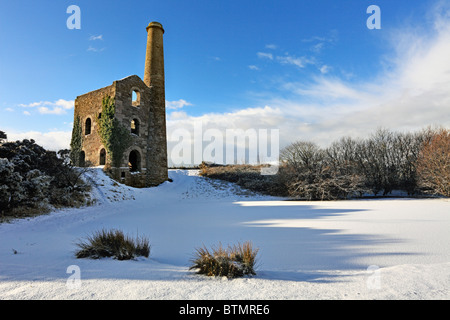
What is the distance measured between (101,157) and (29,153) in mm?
8816

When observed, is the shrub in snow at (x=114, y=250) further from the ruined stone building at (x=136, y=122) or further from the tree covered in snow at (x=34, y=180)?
the ruined stone building at (x=136, y=122)

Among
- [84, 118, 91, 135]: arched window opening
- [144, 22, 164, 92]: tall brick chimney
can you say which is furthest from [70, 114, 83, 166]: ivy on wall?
[144, 22, 164, 92]: tall brick chimney

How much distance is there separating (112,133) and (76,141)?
16.8 feet

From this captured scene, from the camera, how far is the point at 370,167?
2472 centimetres

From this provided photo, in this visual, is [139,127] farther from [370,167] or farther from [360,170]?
[370,167]

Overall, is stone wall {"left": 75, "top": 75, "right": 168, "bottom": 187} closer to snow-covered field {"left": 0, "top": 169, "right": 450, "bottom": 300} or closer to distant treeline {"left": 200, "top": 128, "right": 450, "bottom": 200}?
distant treeline {"left": 200, "top": 128, "right": 450, "bottom": 200}

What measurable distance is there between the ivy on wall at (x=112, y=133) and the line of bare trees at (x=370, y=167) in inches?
508

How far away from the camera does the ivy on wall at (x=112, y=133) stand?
1711 cm

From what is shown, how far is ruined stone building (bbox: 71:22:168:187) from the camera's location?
17562mm

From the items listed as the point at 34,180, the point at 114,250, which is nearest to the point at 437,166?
the point at 114,250

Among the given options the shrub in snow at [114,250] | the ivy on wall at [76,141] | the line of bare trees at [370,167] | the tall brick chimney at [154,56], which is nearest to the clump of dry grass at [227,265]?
the shrub in snow at [114,250]
